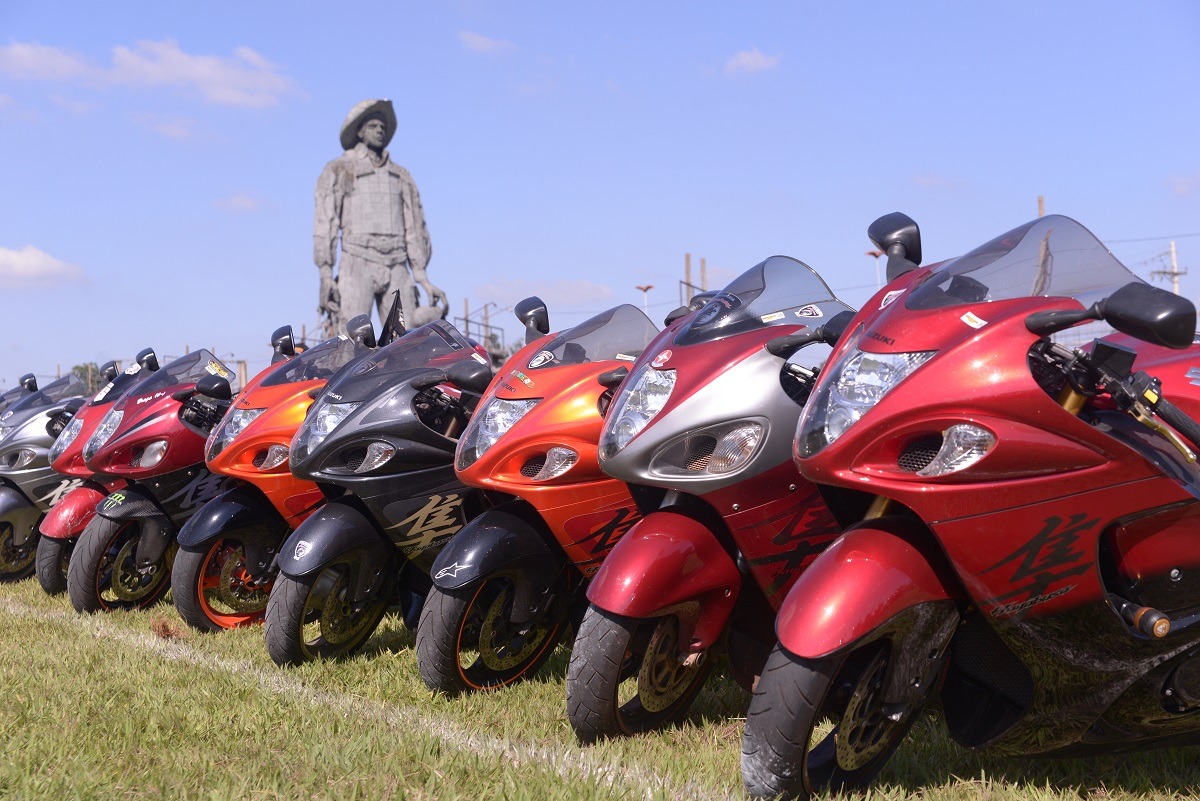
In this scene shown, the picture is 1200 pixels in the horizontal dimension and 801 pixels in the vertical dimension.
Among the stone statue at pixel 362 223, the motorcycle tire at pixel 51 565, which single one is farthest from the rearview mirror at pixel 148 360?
the stone statue at pixel 362 223

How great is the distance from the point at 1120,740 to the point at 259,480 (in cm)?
392

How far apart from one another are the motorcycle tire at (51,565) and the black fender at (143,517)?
2.20 ft

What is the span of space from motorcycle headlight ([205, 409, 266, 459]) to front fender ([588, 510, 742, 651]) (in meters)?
2.80

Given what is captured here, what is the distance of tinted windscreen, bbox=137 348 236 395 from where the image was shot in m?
6.65

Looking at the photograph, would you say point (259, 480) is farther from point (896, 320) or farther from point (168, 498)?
point (896, 320)

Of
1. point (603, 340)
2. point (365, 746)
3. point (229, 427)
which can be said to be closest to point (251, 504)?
point (229, 427)

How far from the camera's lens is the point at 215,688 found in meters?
4.29

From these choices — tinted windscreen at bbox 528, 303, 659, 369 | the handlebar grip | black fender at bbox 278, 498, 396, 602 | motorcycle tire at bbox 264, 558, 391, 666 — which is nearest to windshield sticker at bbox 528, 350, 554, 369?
tinted windscreen at bbox 528, 303, 659, 369

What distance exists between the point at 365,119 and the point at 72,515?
1134 centimetres

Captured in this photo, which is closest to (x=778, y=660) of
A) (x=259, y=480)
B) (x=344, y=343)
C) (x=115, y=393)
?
(x=259, y=480)

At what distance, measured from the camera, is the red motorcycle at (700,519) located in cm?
332

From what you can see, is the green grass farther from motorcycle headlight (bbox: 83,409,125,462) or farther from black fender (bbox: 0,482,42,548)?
black fender (bbox: 0,482,42,548)

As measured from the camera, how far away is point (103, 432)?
21.4 ft

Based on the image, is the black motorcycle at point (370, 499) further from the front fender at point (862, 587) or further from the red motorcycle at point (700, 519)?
the front fender at point (862, 587)
